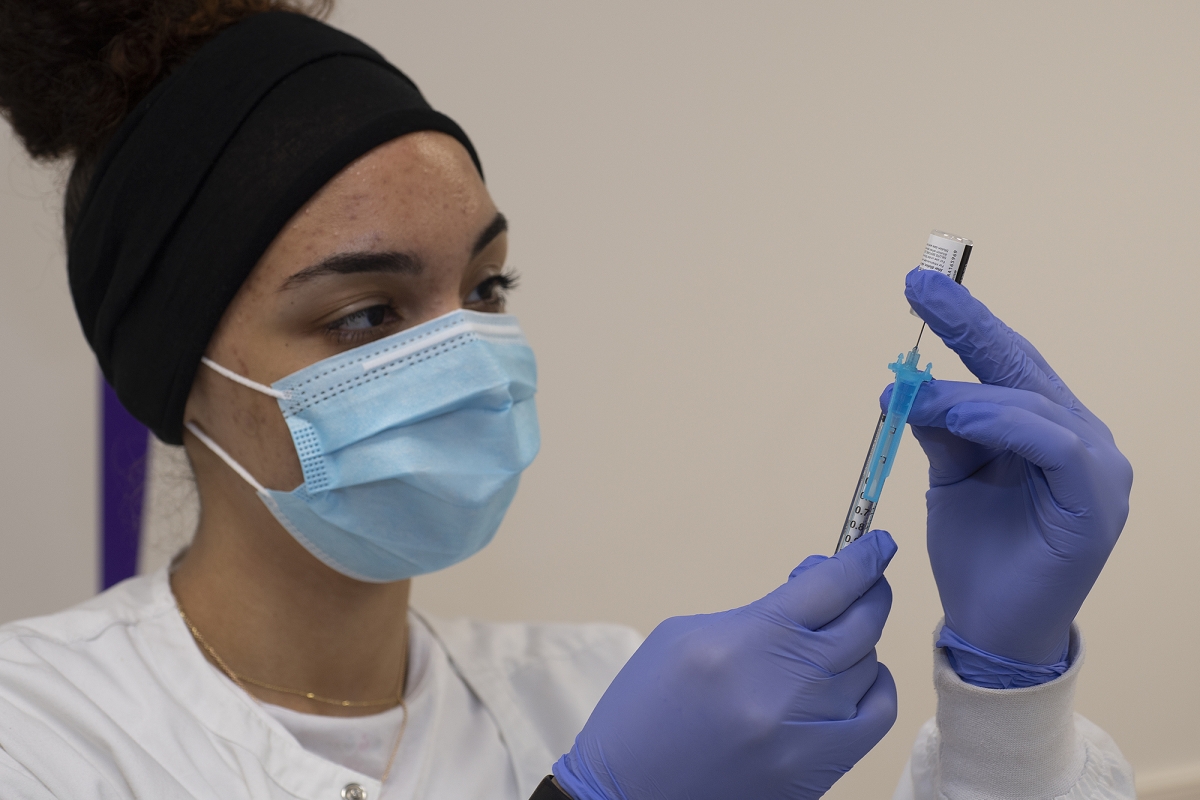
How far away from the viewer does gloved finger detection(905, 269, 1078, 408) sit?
2.79ft

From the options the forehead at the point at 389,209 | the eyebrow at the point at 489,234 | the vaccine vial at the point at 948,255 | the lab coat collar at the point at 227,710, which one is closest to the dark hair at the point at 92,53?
the forehead at the point at 389,209

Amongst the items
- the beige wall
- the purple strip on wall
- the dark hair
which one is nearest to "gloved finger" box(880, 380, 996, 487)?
the beige wall

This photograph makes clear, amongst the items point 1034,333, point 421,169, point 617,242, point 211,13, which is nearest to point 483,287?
point 421,169

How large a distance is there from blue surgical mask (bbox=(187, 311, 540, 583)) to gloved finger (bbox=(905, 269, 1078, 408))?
1.63 ft

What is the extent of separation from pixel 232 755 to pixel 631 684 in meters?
0.51

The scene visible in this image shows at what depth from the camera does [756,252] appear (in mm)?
1779

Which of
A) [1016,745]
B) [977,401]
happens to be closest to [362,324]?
[977,401]

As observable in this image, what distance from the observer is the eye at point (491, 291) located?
1219 millimetres

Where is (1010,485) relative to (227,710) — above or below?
above

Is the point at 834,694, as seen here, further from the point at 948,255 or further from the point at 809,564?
the point at 948,255

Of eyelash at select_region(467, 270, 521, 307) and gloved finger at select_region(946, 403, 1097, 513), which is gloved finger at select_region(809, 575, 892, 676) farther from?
eyelash at select_region(467, 270, 521, 307)

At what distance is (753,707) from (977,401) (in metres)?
0.33

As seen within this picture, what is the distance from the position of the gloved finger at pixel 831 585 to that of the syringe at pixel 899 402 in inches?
1.8

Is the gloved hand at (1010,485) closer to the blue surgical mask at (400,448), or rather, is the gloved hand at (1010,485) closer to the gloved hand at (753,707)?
the gloved hand at (753,707)
